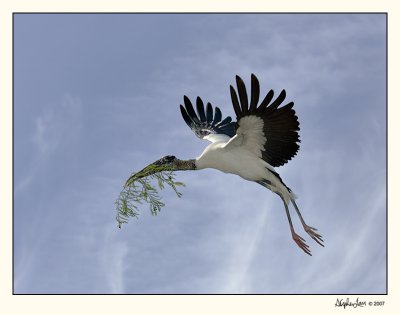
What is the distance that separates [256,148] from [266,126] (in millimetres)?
773

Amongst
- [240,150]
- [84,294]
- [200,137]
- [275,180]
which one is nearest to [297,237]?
[275,180]

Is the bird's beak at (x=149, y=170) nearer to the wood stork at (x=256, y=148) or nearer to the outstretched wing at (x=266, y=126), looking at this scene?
the wood stork at (x=256, y=148)

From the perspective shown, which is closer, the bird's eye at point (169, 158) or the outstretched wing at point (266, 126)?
the outstretched wing at point (266, 126)

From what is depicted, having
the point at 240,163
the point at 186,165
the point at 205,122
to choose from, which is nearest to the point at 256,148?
the point at 240,163

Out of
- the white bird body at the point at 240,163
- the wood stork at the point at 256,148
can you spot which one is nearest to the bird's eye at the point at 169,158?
the wood stork at the point at 256,148

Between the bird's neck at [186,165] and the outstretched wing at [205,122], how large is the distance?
1.20 metres

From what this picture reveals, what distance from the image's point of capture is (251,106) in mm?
12977

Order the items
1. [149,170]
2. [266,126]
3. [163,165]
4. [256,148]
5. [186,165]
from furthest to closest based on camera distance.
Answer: [163,165] → [186,165] → [149,170] → [256,148] → [266,126]

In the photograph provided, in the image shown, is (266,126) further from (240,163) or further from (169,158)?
(169,158)

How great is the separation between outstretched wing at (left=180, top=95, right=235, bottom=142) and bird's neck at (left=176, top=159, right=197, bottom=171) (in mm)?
1197

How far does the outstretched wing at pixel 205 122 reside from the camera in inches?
648

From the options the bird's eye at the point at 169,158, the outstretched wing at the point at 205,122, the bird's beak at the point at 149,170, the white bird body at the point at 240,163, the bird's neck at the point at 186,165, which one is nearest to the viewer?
the white bird body at the point at 240,163

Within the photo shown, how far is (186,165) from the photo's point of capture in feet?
49.8

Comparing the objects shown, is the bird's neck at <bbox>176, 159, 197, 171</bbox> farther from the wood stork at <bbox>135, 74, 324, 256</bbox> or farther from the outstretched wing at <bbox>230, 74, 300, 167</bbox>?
the outstretched wing at <bbox>230, 74, 300, 167</bbox>
